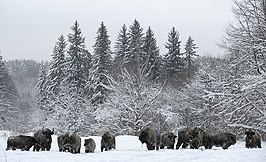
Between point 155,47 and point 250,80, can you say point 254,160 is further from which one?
point 155,47

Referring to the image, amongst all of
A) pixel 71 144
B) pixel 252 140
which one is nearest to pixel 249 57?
pixel 252 140

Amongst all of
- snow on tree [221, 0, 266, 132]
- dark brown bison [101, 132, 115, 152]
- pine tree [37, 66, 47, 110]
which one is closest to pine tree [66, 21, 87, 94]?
pine tree [37, 66, 47, 110]

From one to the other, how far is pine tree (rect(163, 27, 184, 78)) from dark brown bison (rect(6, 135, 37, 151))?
38319 mm

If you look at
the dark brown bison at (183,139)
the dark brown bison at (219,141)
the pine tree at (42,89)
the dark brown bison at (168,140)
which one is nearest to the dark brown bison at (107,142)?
the dark brown bison at (168,140)

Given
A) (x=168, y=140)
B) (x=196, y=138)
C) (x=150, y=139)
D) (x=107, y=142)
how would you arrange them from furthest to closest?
(x=168, y=140) → (x=107, y=142) → (x=150, y=139) → (x=196, y=138)

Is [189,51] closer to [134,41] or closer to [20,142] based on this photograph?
[134,41]

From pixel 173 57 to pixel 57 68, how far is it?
16.4 meters

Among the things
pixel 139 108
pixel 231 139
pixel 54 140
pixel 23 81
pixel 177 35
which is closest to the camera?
pixel 231 139

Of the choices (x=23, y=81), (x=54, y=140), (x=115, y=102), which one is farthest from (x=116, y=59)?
(x=23, y=81)

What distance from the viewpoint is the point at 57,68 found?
176ft

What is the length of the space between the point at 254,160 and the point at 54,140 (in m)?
9.93

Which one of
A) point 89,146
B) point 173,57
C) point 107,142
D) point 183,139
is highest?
point 173,57

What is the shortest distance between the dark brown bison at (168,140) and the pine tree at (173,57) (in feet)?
119

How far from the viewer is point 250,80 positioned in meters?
21.0
